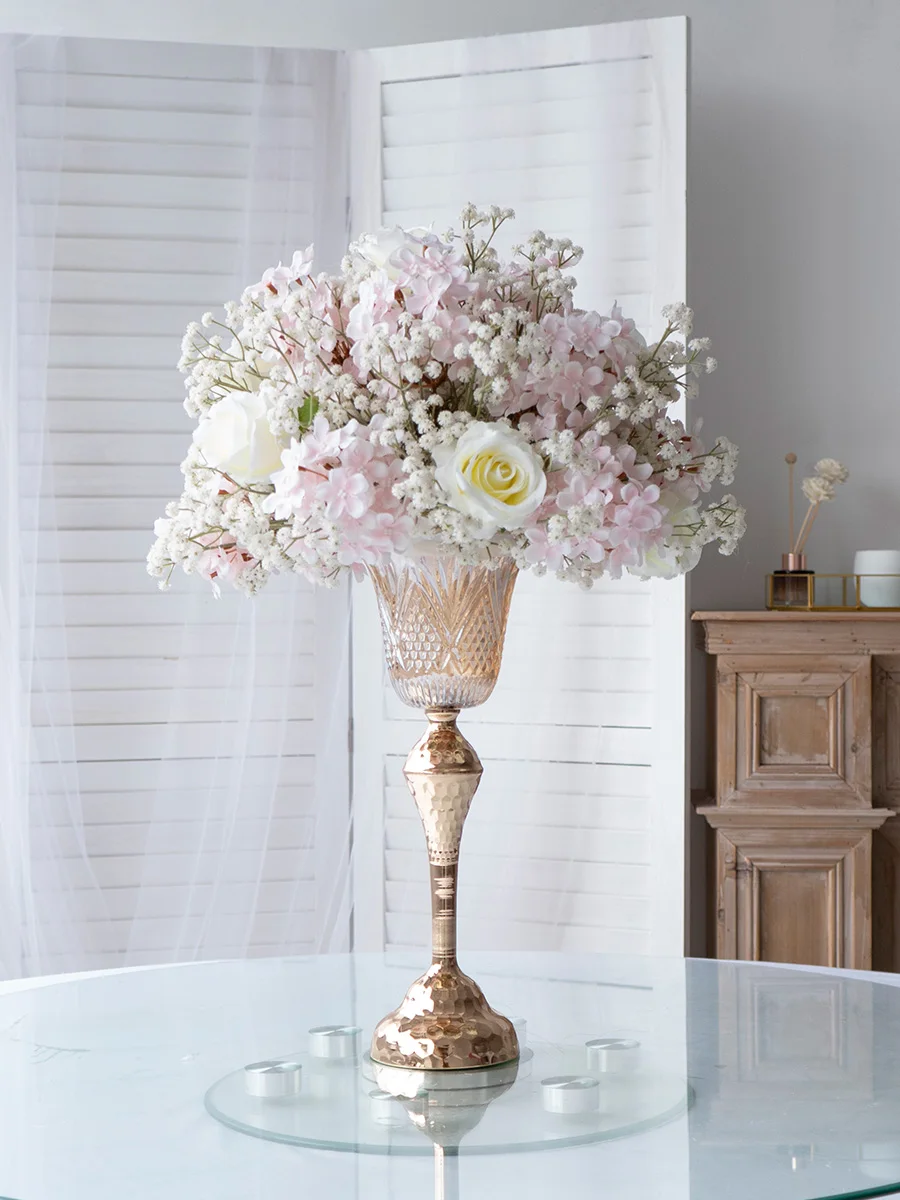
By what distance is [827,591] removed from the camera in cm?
287

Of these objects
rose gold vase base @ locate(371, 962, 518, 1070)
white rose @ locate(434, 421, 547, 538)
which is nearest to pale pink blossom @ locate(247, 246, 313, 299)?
white rose @ locate(434, 421, 547, 538)

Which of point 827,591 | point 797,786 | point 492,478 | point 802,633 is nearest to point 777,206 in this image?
point 827,591

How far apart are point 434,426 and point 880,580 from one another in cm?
182

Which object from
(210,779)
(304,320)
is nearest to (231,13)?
(210,779)

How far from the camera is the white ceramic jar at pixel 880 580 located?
265cm

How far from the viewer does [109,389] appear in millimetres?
2709

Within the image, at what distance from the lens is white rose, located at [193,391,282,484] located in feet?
3.50

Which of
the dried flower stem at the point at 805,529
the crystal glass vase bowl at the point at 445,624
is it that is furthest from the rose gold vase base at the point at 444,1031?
the dried flower stem at the point at 805,529

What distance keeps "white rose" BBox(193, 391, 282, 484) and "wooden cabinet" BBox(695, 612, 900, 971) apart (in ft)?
5.25

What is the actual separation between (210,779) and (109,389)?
0.80m

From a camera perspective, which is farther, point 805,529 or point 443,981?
point 805,529

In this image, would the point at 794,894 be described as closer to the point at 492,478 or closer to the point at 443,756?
the point at 443,756

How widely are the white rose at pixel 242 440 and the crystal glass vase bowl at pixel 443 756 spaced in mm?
150

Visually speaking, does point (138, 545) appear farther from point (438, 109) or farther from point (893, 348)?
point (893, 348)
